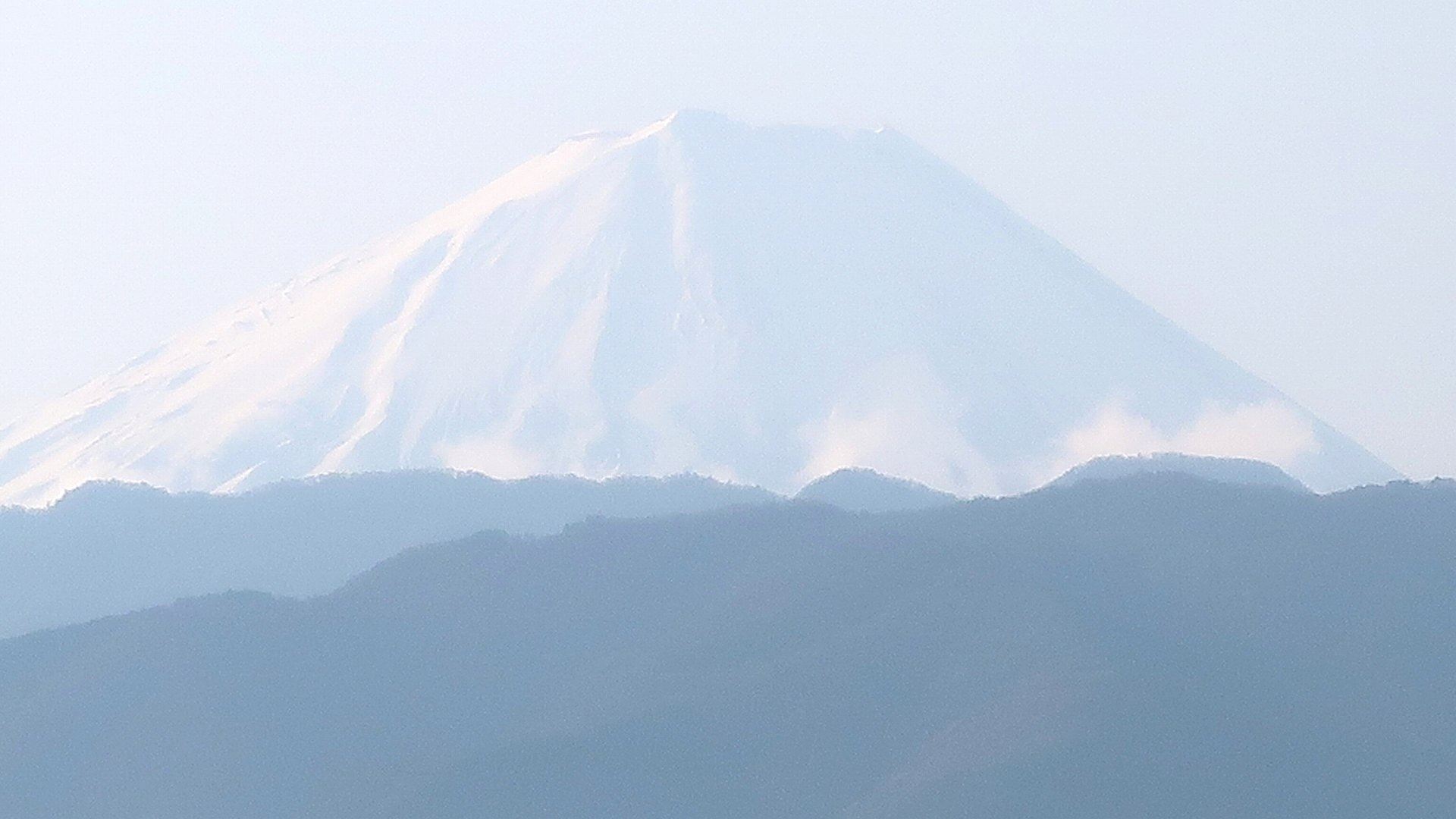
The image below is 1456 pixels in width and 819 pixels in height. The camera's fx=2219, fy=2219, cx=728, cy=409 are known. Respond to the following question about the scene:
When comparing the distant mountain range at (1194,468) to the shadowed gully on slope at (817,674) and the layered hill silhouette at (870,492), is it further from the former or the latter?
the shadowed gully on slope at (817,674)

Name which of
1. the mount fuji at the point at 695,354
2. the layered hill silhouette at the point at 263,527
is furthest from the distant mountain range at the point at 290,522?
the mount fuji at the point at 695,354

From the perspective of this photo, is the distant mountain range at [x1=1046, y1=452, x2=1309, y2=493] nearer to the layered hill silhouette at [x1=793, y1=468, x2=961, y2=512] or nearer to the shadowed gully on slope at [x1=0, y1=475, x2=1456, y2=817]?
the layered hill silhouette at [x1=793, y1=468, x2=961, y2=512]

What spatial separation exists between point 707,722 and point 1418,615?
592 inches

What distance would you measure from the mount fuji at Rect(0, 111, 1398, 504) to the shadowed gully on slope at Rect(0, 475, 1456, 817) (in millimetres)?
36572

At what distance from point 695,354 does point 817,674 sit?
5770 cm

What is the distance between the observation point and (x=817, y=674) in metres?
43.4

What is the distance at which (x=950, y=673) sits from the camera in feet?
140

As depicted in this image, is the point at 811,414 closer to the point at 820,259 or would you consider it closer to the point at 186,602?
the point at 820,259

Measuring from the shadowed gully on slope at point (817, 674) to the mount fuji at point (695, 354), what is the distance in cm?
3657

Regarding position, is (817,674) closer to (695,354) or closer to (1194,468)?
(1194,468)

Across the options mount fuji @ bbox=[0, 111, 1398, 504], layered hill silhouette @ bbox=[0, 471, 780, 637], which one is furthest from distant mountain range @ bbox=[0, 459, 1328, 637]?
mount fuji @ bbox=[0, 111, 1398, 504]

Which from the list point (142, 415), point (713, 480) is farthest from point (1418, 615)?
point (142, 415)

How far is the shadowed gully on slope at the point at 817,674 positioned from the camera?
37906 millimetres

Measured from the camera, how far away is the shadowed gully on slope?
37906 mm
